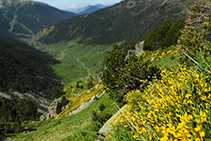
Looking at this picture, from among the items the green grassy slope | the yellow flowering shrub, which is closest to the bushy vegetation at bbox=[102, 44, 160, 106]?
the green grassy slope

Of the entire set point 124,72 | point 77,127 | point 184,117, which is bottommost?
point 77,127

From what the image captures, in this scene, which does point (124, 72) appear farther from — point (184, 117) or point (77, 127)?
point (77, 127)

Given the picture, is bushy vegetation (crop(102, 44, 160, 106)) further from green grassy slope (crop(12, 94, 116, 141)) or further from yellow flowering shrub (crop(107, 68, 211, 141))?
yellow flowering shrub (crop(107, 68, 211, 141))

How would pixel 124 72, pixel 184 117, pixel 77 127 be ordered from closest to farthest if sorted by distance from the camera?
pixel 184 117 < pixel 124 72 < pixel 77 127

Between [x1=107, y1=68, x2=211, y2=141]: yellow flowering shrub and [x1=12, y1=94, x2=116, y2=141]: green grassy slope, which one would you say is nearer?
[x1=107, y1=68, x2=211, y2=141]: yellow flowering shrub

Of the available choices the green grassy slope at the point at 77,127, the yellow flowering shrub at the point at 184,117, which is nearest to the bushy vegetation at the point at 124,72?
the green grassy slope at the point at 77,127

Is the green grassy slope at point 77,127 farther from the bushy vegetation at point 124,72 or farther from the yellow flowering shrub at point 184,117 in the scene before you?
the yellow flowering shrub at point 184,117

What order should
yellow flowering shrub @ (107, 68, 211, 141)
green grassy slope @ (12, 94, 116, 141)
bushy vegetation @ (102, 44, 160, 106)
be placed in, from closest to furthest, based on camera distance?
yellow flowering shrub @ (107, 68, 211, 141) < bushy vegetation @ (102, 44, 160, 106) < green grassy slope @ (12, 94, 116, 141)

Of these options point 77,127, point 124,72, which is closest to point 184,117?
point 124,72

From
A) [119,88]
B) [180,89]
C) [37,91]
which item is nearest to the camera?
[180,89]

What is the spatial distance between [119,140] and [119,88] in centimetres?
1121

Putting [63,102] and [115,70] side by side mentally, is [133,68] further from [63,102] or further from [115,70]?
[63,102]

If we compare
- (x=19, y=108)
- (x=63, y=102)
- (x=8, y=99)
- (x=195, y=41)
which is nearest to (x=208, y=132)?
(x=195, y=41)

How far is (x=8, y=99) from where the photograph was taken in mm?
156750
